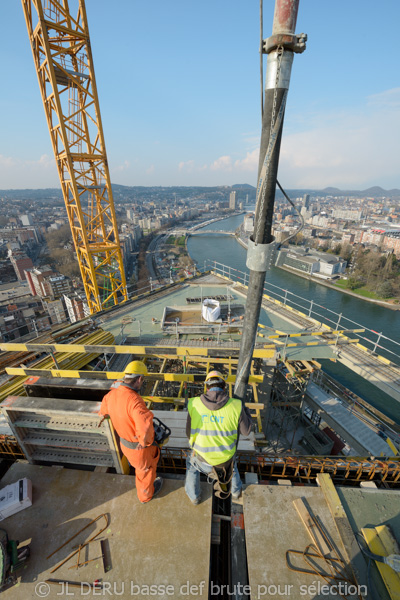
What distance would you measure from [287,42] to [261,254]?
1839 millimetres

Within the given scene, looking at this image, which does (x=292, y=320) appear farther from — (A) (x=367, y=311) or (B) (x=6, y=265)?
(B) (x=6, y=265)

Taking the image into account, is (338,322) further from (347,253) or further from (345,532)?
(347,253)

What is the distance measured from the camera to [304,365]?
9.45 m

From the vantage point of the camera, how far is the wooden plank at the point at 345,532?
261cm

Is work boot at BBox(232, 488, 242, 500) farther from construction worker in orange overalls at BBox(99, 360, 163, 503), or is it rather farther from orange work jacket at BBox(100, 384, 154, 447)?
orange work jacket at BBox(100, 384, 154, 447)

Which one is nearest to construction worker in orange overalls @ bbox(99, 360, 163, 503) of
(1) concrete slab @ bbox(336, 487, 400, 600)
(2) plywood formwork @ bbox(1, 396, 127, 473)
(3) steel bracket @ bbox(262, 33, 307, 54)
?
(2) plywood formwork @ bbox(1, 396, 127, 473)

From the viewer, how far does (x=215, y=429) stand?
2902 mm

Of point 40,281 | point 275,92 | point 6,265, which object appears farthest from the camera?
point 6,265

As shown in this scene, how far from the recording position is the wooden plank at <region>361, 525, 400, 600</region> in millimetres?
2486

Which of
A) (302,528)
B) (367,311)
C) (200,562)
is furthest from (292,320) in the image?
(367,311)

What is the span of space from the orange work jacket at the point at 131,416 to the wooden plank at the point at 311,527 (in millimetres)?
2050

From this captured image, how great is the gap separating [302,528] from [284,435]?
→ 31.0 feet

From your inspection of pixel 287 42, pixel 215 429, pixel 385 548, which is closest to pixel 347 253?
pixel 385 548

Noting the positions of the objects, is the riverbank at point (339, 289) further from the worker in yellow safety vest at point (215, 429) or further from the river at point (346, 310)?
the worker in yellow safety vest at point (215, 429)
